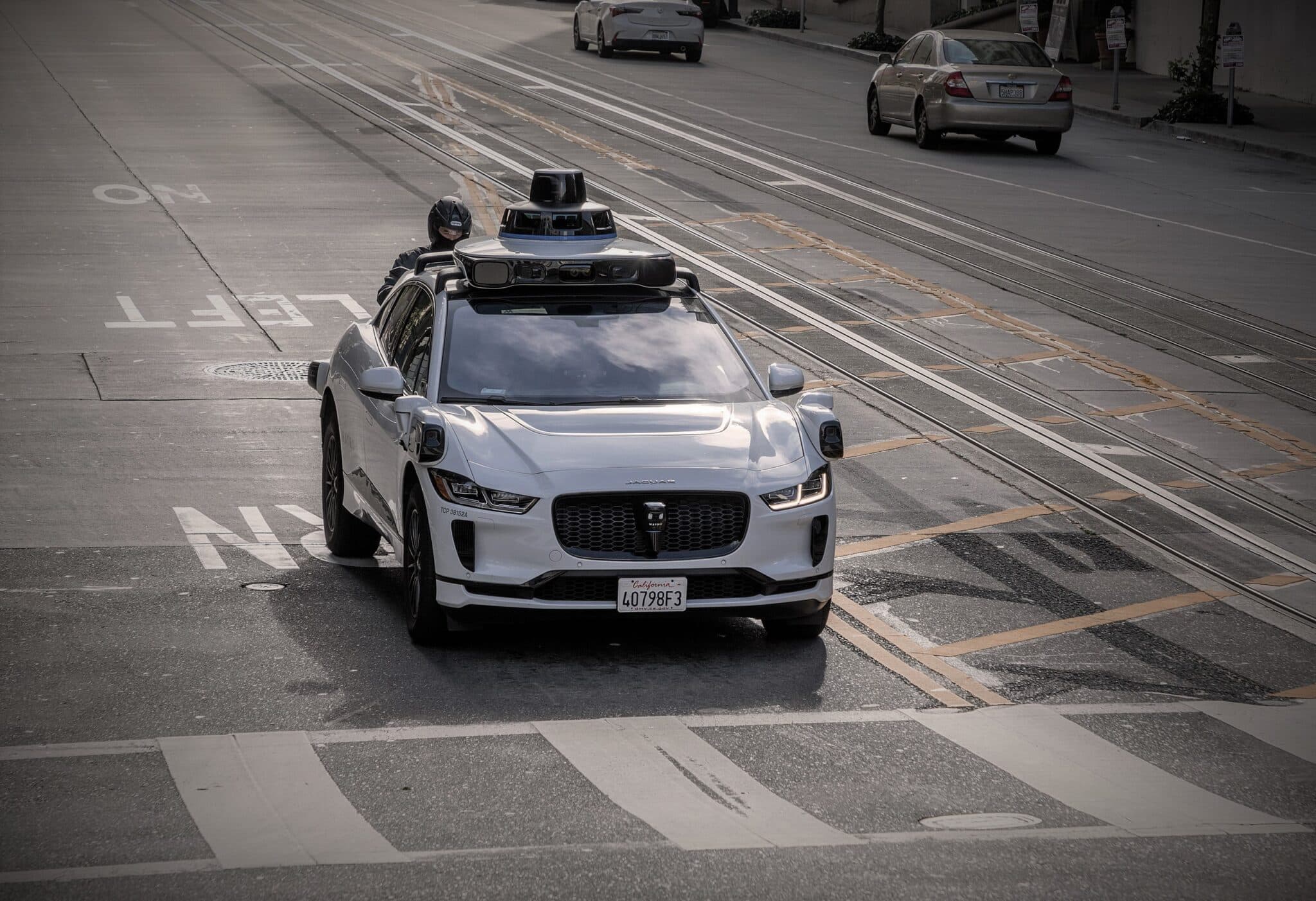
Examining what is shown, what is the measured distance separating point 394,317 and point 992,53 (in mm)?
20702

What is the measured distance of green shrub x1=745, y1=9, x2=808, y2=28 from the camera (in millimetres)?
52688

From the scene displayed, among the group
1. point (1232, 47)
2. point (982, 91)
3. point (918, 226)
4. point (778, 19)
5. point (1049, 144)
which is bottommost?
point (918, 226)

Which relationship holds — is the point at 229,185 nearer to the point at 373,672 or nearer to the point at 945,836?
the point at 373,672

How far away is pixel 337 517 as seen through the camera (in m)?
10.1

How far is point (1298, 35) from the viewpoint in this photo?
122 feet

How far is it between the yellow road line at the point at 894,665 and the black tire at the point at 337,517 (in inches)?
101

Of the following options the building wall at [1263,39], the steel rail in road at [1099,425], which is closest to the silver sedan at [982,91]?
the steel rail in road at [1099,425]

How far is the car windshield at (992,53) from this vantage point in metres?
28.8

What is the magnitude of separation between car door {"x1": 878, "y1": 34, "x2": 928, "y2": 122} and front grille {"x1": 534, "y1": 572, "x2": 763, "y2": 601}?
72.5ft

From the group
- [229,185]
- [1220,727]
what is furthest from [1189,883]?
[229,185]

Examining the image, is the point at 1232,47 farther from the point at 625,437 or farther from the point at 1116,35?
Result: the point at 625,437

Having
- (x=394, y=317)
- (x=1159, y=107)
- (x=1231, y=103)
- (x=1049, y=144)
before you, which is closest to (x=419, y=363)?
(x=394, y=317)

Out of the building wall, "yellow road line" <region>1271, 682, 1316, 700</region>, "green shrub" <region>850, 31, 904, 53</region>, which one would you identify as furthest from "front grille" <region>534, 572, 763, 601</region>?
"green shrub" <region>850, 31, 904, 53</region>

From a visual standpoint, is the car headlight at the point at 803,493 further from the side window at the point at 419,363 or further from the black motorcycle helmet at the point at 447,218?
the black motorcycle helmet at the point at 447,218
